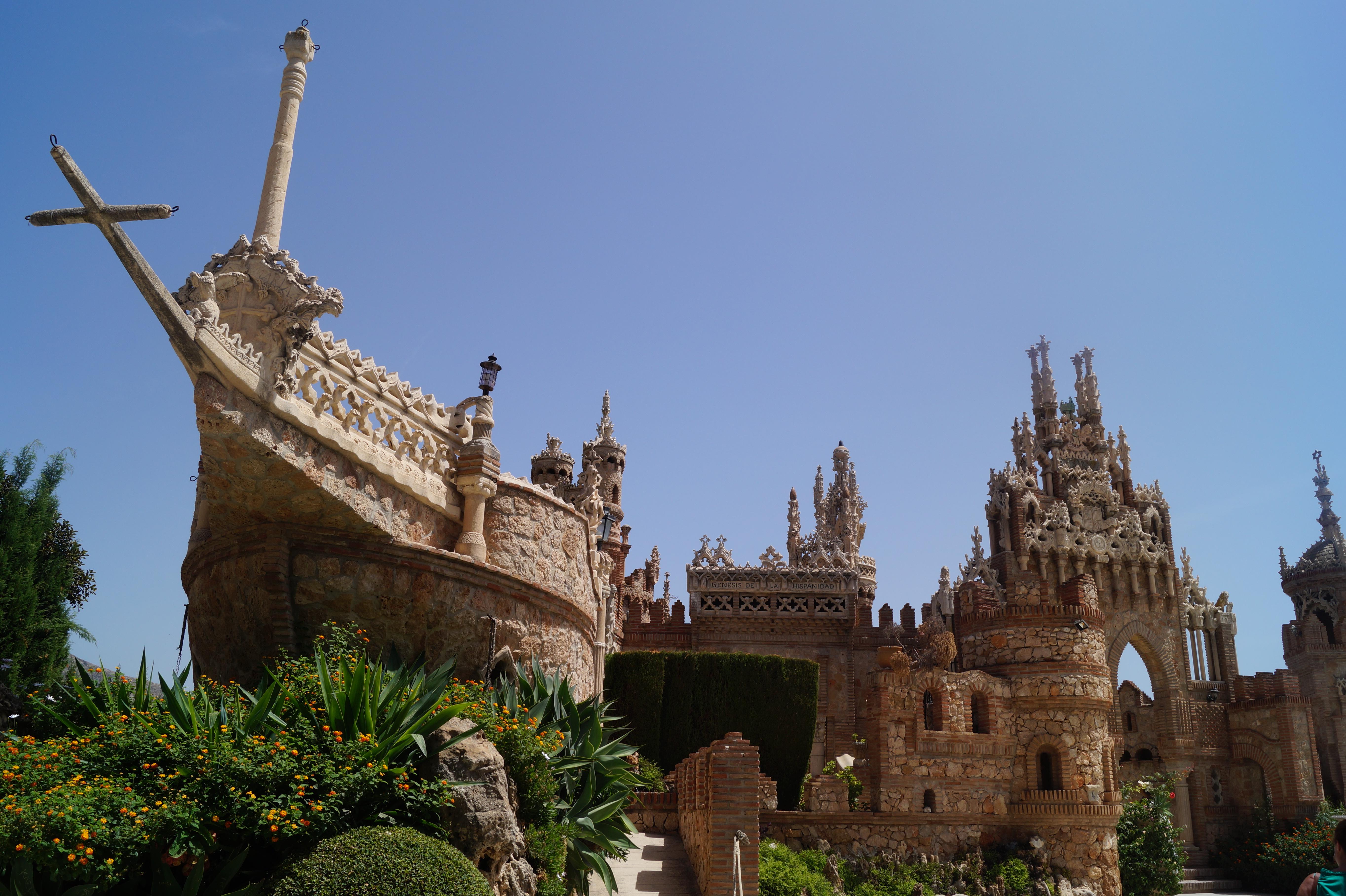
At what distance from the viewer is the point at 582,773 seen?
11398 millimetres

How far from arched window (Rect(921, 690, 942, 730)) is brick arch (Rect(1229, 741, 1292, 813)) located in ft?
59.7

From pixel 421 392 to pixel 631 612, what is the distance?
695 inches

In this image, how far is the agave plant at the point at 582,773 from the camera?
35.2 ft

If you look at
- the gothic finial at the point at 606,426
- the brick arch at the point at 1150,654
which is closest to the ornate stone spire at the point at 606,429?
the gothic finial at the point at 606,426

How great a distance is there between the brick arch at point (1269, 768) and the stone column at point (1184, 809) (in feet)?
7.94

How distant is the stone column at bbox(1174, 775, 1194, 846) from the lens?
1254 inches

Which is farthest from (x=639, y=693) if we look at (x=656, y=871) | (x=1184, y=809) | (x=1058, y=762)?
(x=1184, y=809)

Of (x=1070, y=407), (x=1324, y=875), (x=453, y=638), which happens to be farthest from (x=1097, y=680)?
(x=1070, y=407)

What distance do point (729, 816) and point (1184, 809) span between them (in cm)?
2716

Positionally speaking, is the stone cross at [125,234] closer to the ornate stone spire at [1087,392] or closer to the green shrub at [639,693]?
the green shrub at [639,693]

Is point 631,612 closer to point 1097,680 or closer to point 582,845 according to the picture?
point 1097,680

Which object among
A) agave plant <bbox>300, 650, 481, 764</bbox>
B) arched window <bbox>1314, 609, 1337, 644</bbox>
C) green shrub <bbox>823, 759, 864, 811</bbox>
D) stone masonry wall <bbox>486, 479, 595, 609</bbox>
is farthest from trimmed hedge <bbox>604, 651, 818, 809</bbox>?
arched window <bbox>1314, 609, 1337, 644</bbox>

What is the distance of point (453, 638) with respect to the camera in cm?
1220

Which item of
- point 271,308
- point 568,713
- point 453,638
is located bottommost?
point 568,713
